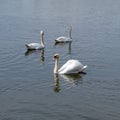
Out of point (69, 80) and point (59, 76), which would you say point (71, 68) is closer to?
point (59, 76)

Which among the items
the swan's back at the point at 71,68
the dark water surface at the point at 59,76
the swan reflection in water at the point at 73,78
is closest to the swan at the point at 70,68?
the swan's back at the point at 71,68

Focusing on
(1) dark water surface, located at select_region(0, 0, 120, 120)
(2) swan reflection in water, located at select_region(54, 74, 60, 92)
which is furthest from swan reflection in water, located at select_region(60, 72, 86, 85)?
(2) swan reflection in water, located at select_region(54, 74, 60, 92)

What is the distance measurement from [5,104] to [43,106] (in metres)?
1.49

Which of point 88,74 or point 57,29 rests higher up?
point 57,29

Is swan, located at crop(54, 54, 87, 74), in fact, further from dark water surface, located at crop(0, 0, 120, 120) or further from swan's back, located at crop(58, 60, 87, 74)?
dark water surface, located at crop(0, 0, 120, 120)

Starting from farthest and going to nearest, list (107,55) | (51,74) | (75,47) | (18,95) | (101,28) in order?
1. (101,28)
2. (75,47)
3. (107,55)
4. (51,74)
5. (18,95)

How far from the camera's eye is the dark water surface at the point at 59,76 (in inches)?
619

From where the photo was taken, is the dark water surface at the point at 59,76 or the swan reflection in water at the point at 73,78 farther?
the swan reflection in water at the point at 73,78

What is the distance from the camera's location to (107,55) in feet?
84.3

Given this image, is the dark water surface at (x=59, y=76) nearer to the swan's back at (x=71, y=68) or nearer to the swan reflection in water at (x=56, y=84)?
the swan reflection in water at (x=56, y=84)

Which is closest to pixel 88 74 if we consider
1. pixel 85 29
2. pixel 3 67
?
pixel 3 67

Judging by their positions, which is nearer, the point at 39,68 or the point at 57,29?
the point at 39,68

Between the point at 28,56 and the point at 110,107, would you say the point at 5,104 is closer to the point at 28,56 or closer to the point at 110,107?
the point at 110,107

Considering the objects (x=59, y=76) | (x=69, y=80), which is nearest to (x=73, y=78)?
A: (x=69, y=80)
